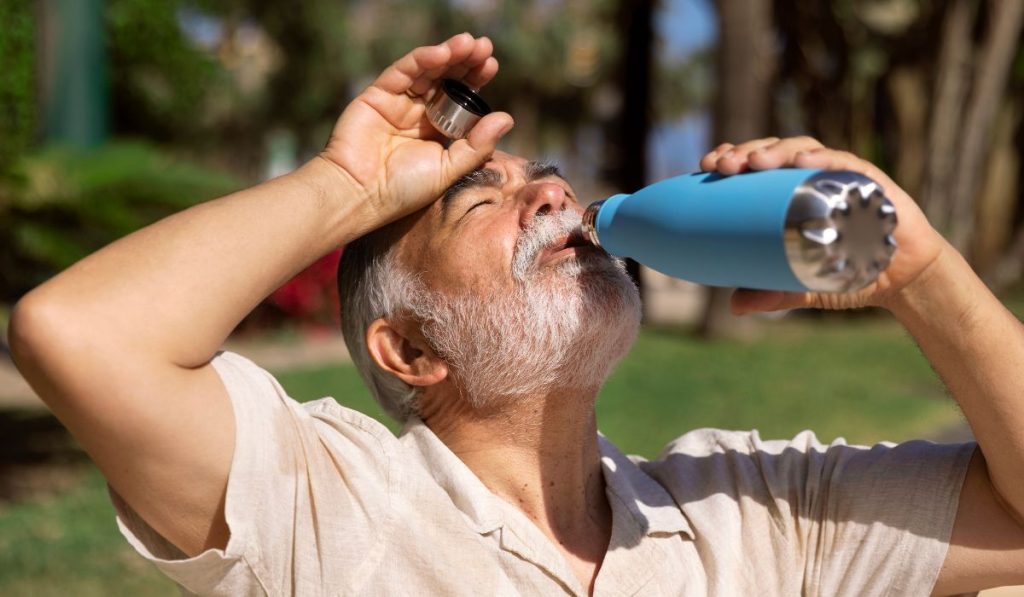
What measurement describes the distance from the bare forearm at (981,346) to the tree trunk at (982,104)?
1410 cm

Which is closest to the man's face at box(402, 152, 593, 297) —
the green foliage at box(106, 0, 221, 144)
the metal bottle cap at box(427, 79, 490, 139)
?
the metal bottle cap at box(427, 79, 490, 139)

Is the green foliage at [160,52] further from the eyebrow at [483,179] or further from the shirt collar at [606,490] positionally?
the shirt collar at [606,490]

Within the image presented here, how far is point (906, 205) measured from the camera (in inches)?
78.2

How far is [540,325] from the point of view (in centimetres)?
229

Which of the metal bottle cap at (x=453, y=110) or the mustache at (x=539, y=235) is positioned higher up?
the metal bottle cap at (x=453, y=110)

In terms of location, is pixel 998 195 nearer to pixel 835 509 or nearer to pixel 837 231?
pixel 835 509

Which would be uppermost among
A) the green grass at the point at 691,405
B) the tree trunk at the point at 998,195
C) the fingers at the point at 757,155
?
the fingers at the point at 757,155

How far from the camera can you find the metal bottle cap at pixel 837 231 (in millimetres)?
1619

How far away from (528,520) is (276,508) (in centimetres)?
54

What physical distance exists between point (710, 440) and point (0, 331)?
9.12m

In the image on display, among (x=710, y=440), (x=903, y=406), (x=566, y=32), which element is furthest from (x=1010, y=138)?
(x=566, y=32)

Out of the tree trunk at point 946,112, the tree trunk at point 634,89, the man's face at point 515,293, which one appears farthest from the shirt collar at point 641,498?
the tree trunk at point 946,112

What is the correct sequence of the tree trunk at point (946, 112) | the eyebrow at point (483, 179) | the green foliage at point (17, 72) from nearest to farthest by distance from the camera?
the eyebrow at point (483, 179), the green foliage at point (17, 72), the tree trunk at point (946, 112)

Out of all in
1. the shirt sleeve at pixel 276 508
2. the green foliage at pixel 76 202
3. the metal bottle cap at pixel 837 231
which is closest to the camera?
the metal bottle cap at pixel 837 231
